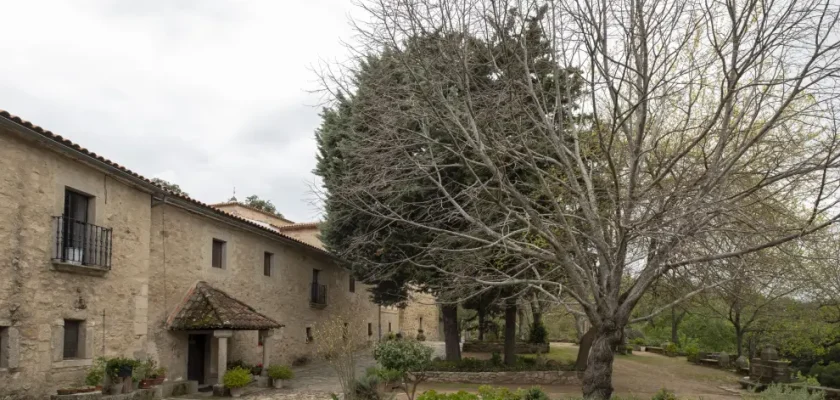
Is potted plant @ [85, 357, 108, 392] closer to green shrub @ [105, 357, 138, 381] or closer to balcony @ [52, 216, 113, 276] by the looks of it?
green shrub @ [105, 357, 138, 381]

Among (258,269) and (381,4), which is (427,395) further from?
(258,269)

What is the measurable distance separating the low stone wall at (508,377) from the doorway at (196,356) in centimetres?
632

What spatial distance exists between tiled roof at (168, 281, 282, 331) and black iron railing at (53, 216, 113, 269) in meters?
2.89

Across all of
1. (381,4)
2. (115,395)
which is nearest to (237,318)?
(115,395)

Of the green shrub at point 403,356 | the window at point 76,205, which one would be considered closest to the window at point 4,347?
the window at point 76,205

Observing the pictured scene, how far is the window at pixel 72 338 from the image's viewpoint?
39.5ft

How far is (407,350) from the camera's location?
14.1m

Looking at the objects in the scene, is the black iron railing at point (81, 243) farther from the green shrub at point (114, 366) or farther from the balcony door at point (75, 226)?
the green shrub at point (114, 366)

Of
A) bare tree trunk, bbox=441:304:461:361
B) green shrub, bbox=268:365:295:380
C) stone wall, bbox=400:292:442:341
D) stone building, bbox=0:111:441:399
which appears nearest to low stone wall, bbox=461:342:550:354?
stone wall, bbox=400:292:442:341

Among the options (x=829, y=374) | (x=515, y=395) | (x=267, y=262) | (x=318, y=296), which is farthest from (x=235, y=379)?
(x=829, y=374)

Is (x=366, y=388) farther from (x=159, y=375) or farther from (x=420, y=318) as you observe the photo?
(x=420, y=318)

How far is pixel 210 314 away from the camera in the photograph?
50.6 ft

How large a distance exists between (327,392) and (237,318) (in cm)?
305

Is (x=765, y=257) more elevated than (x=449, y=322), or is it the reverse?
(x=765, y=257)
